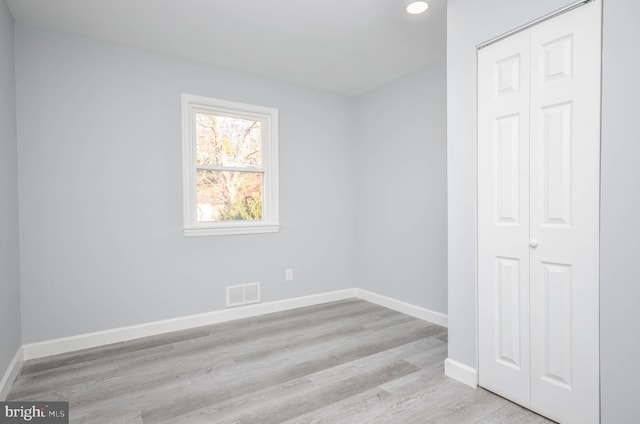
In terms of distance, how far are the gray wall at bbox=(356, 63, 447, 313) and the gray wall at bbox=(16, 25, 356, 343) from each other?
3.42ft

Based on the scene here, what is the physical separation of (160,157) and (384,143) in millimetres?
2408

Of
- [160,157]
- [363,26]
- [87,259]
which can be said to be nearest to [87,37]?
[160,157]

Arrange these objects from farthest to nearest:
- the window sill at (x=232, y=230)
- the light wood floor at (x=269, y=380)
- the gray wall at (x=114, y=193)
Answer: the window sill at (x=232, y=230) → the gray wall at (x=114, y=193) → the light wood floor at (x=269, y=380)

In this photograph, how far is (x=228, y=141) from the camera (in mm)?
3602

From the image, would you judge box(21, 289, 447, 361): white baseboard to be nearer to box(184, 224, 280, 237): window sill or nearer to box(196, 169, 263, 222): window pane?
box(184, 224, 280, 237): window sill

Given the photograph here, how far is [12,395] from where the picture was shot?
2119mm

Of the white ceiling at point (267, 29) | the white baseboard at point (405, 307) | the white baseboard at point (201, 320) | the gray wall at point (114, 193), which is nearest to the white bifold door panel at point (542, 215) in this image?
the white ceiling at point (267, 29)

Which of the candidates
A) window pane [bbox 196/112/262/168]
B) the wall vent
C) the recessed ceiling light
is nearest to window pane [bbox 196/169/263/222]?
window pane [bbox 196/112/262/168]

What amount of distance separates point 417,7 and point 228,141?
2165 millimetres

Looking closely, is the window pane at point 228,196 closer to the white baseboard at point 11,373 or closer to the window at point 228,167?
the window at point 228,167

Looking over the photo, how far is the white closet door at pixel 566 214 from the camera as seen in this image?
166cm

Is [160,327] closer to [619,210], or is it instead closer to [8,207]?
[8,207]

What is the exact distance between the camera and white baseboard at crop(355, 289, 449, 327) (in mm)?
3309

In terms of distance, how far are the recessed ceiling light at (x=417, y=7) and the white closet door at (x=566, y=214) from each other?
2.76 ft
